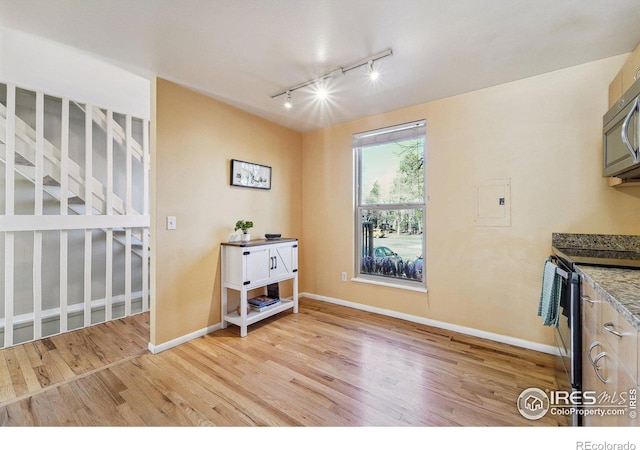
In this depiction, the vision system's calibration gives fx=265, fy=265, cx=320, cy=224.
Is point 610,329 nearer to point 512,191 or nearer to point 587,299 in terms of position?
point 587,299

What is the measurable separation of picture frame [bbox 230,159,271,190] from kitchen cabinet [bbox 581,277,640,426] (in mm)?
2990

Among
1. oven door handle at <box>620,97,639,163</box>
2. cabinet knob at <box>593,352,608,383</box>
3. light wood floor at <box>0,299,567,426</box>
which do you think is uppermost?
oven door handle at <box>620,97,639,163</box>

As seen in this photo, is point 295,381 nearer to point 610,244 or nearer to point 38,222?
point 610,244

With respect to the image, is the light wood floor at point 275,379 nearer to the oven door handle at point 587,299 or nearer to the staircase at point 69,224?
the staircase at point 69,224

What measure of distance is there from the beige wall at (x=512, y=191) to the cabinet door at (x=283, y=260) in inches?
42.6

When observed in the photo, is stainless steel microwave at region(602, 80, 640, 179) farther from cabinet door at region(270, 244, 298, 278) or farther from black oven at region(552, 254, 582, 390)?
cabinet door at region(270, 244, 298, 278)

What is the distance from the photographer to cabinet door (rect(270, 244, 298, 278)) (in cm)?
310

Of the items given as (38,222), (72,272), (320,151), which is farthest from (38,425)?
(320,151)

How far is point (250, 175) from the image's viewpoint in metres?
3.24

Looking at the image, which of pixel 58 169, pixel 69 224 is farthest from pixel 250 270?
pixel 58 169

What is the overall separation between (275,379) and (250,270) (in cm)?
114

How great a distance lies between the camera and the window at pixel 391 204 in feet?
10.2

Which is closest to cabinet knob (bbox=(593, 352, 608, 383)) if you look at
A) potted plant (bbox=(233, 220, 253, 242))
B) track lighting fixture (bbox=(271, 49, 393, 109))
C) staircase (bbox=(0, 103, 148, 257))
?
track lighting fixture (bbox=(271, 49, 393, 109))
